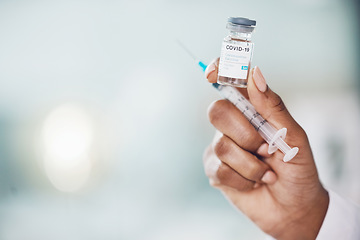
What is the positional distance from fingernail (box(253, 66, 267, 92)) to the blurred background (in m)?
0.81

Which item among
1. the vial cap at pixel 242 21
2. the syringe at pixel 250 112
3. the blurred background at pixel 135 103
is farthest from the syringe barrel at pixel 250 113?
the blurred background at pixel 135 103

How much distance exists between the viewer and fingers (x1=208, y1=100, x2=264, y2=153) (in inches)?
39.4

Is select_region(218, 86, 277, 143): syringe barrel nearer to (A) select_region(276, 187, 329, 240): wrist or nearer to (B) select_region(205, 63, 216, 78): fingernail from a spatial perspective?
(B) select_region(205, 63, 216, 78): fingernail

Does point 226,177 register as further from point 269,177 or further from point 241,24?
point 241,24

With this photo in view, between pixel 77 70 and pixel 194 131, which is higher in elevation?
pixel 77 70

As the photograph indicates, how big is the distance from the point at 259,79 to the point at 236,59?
0.33 ft

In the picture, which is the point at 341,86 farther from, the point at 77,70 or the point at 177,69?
the point at 77,70

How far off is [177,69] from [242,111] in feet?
2.47

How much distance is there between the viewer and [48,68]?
1.43 m

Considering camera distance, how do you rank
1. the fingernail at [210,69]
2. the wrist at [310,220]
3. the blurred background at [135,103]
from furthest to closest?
the blurred background at [135,103]
the wrist at [310,220]
the fingernail at [210,69]

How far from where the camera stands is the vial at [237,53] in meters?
0.81

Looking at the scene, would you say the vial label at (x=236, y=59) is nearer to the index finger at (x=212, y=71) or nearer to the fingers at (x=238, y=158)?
the index finger at (x=212, y=71)

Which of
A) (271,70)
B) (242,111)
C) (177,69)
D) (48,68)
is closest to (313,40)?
(271,70)

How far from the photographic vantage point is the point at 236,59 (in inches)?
32.2
